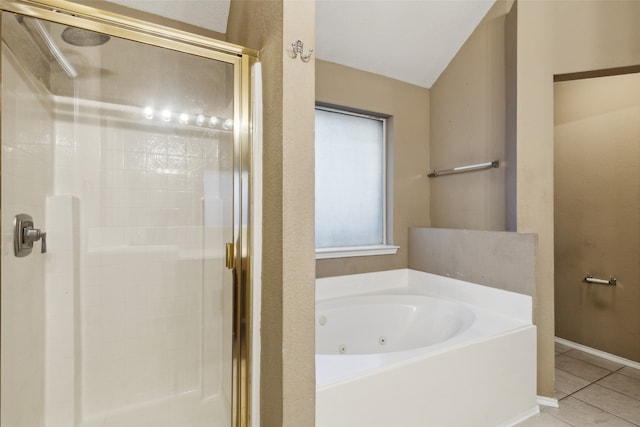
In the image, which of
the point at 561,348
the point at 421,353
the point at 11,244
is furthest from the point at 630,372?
the point at 11,244

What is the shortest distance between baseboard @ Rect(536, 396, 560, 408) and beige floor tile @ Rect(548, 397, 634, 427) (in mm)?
26

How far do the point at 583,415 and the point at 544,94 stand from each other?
1902mm

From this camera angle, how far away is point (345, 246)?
259 centimetres

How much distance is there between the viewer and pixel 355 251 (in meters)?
2.49

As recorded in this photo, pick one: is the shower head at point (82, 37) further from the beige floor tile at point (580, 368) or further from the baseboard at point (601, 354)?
the baseboard at point (601, 354)

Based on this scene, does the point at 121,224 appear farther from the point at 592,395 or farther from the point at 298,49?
the point at 592,395

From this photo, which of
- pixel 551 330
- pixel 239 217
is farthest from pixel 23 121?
pixel 551 330

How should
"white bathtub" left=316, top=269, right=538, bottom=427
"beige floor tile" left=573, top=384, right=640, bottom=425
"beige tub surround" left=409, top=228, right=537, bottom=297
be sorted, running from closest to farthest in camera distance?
"white bathtub" left=316, top=269, right=538, bottom=427 → "beige floor tile" left=573, top=384, right=640, bottom=425 → "beige tub surround" left=409, top=228, right=537, bottom=297

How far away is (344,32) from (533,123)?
54.9 inches

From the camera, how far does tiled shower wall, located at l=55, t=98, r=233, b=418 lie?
1.69m

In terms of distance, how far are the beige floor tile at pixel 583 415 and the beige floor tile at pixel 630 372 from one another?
2.22ft

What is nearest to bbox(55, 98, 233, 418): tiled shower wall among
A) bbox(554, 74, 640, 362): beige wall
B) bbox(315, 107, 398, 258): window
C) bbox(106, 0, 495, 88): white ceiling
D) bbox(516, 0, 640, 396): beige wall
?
bbox(106, 0, 495, 88): white ceiling

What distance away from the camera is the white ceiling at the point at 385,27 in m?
2.00

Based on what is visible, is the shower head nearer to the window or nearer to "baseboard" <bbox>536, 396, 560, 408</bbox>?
the window
